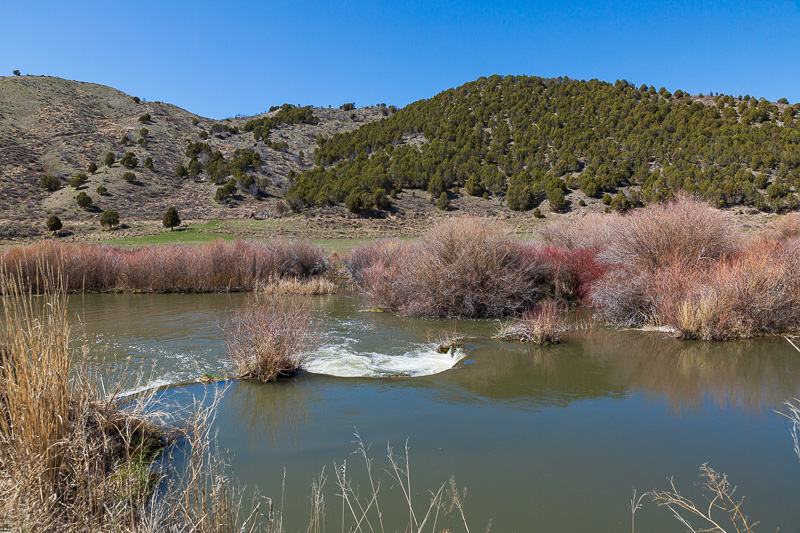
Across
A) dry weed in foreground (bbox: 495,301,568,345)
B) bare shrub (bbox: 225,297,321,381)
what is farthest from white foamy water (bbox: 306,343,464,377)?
dry weed in foreground (bbox: 495,301,568,345)

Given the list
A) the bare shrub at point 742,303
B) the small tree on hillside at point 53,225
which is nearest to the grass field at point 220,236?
the small tree on hillside at point 53,225

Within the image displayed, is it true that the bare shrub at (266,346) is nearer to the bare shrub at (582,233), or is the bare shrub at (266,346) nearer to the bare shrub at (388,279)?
the bare shrub at (388,279)

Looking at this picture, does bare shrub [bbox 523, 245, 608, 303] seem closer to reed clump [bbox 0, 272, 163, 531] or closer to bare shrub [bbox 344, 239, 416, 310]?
bare shrub [bbox 344, 239, 416, 310]

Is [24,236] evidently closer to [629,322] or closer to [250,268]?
[250,268]

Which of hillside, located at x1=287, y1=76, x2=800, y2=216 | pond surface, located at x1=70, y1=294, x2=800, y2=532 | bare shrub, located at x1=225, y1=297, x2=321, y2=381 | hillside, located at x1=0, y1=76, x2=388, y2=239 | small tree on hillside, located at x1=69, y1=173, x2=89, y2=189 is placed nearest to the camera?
pond surface, located at x1=70, y1=294, x2=800, y2=532

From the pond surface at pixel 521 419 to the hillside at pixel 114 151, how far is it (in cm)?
3544

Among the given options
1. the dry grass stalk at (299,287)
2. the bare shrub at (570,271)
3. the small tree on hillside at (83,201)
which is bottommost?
the dry grass stalk at (299,287)

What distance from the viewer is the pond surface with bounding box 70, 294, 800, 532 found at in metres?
4.95

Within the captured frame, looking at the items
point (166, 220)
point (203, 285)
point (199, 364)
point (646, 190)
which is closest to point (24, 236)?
point (166, 220)

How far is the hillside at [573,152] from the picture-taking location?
45281 millimetres

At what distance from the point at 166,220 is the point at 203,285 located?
1850 centimetres

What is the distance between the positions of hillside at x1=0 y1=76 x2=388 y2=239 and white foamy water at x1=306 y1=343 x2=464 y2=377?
113ft

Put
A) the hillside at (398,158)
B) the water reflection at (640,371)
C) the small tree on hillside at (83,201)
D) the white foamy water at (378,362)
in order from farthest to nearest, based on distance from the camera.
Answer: the hillside at (398,158) < the small tree on hillside at (83,201) < the white foamy water at (378,362) < the water reflection at (640,371)

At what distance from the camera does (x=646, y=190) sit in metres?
44.2
